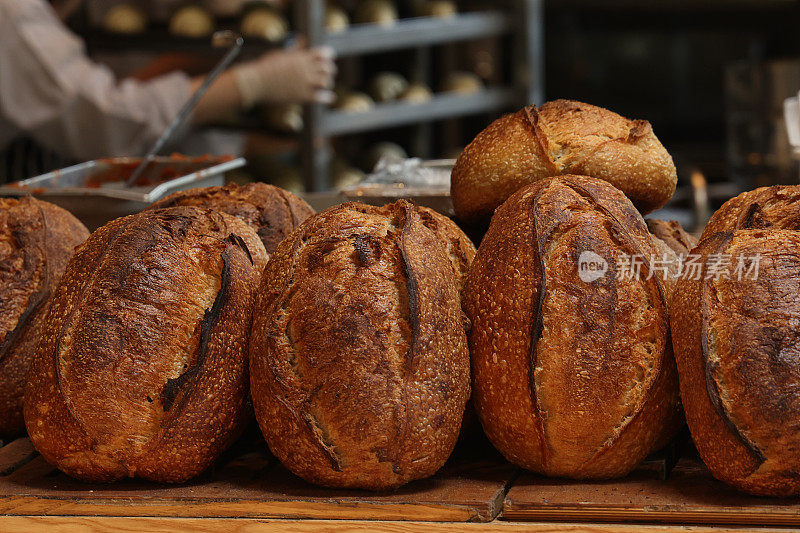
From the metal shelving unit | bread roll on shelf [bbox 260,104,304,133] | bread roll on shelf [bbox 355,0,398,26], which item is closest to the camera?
the metal shelving unit

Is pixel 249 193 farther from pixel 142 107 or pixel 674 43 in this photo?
pixel 674 43

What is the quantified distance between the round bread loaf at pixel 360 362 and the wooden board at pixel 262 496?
30 mm

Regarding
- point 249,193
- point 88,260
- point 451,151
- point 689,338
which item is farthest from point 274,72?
point 689,338

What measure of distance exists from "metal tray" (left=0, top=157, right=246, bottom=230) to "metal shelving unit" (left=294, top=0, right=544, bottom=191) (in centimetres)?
191

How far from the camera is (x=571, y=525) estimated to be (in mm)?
992

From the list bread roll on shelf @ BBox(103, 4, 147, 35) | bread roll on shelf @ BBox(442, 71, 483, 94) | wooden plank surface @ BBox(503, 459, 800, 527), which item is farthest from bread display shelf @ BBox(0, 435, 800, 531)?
bread roll on shelf @ BBox(442, 71, 483, 94)

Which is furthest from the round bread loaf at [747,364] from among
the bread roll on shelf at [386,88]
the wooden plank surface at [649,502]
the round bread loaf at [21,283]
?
the bread roll on shelf at [386,88]

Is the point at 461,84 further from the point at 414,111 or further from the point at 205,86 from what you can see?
the point at 205,86

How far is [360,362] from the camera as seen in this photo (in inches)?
40.7

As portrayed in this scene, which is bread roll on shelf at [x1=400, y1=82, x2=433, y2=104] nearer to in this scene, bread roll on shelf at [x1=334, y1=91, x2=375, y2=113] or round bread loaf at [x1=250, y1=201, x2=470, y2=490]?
bread roll on shelf at [x1=334, y1=91, x2=375, y2=113]

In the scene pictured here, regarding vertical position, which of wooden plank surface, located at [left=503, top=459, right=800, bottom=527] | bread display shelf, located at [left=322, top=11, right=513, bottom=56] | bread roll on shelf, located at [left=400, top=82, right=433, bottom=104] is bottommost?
wooden plank surface, located at [left=503, top=459, right=800, bottom=527]

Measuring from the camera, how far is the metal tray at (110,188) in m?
1.81

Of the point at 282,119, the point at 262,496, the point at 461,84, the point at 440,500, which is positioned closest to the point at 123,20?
the point at 282,119

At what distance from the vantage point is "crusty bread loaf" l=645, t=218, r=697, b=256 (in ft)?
Answer: 4.30
